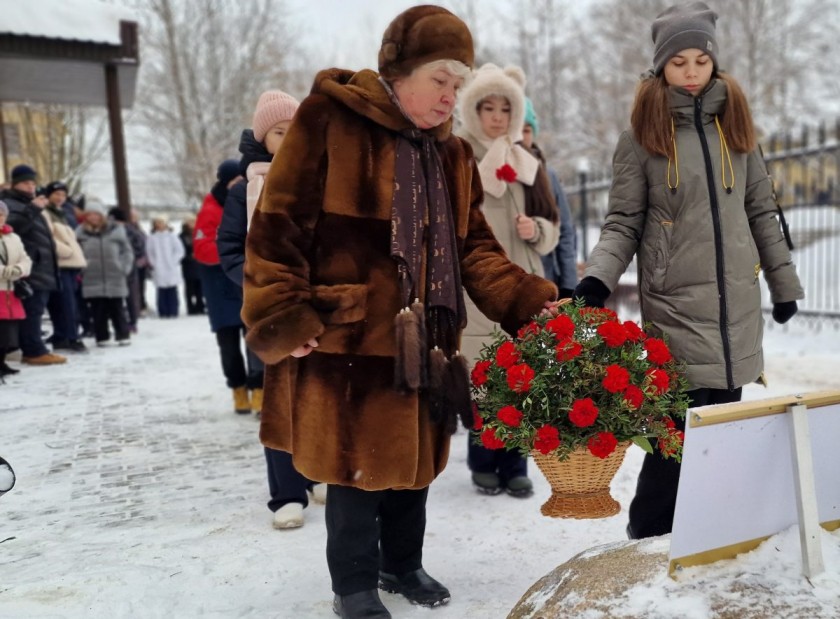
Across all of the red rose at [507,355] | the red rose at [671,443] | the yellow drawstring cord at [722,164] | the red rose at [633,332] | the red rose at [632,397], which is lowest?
the red rose at [671,443]

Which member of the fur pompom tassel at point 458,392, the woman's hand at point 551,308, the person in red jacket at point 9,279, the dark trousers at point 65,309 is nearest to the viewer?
the fur pompom tassel at point 458,392

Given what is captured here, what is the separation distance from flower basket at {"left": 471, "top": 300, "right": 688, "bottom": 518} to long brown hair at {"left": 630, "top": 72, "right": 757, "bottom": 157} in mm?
706

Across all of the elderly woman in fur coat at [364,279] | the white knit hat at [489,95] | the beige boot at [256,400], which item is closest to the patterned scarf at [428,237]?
the elderly woman in fur coat at [364,279]

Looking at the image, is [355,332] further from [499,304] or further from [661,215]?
[661,215]

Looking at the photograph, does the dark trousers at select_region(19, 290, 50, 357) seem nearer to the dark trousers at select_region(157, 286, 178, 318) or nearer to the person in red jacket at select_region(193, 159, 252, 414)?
the person in red jacket at select_region(193, 159, 252, 414)

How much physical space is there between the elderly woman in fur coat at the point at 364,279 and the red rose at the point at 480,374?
5cm

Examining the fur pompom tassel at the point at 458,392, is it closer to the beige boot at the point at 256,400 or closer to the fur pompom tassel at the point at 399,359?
the fur pompom tassel at the point at 399,359

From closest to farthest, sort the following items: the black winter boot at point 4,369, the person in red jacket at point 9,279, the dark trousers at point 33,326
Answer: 1. the person in red jacket at point 9,279
2. the black winter boot at point 4,369
3. the dark trousers at point 33,326

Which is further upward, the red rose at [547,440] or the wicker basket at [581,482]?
the red rose at [547,440]

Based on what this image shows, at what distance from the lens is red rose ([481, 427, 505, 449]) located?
2.40m

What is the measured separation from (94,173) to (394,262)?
110 feet

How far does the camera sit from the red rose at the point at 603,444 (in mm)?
2275

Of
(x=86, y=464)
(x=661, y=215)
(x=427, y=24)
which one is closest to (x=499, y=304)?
(x=661, y=215)

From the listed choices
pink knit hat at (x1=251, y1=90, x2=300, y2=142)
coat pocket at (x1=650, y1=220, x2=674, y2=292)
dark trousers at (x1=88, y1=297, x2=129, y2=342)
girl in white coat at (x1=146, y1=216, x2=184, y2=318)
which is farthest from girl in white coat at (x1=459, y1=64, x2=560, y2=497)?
girl in white coat at (x1=146, y1=216, x2=184, y2=318)
